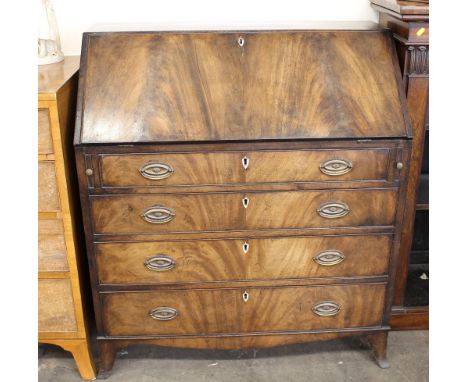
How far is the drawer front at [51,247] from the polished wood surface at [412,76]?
4.53 feet

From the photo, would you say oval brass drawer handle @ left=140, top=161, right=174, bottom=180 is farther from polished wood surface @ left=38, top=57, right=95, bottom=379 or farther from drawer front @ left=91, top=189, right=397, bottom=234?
polished wood surface @ left=38, top=57, right=95, bottom=379

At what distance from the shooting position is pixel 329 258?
195 cm

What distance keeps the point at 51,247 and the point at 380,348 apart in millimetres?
1392

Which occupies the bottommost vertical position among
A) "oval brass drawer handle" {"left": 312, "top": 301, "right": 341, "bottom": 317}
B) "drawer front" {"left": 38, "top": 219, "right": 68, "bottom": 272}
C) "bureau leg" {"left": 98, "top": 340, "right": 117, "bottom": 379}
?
"bureau leg" {"left": 98, "top": 340, "right": 117, "bottom": 379}

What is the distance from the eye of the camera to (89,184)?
70.4 inches

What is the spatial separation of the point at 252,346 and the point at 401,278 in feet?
2.34

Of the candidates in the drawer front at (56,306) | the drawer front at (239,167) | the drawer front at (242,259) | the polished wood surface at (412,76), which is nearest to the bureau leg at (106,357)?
the drawer front at (56,306)

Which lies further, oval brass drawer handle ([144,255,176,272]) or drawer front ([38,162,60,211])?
oval brass drawer handle ([144,255,176,272])

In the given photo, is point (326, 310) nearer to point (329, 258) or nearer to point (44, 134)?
point (329, 258)

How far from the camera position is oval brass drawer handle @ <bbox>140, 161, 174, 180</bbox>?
5.83 feet

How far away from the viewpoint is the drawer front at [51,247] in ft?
6.13

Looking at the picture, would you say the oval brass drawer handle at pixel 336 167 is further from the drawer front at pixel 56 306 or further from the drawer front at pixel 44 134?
the drawer front at pixel 56 306

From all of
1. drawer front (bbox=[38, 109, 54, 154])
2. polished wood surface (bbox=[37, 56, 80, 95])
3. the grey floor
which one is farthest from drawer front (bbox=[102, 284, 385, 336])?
polished wood surface (bbox=[37, 56, 80, 95])

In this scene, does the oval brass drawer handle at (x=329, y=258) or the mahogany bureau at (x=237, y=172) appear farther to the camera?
the oval brass drawer handle at (x=329, y=258)
